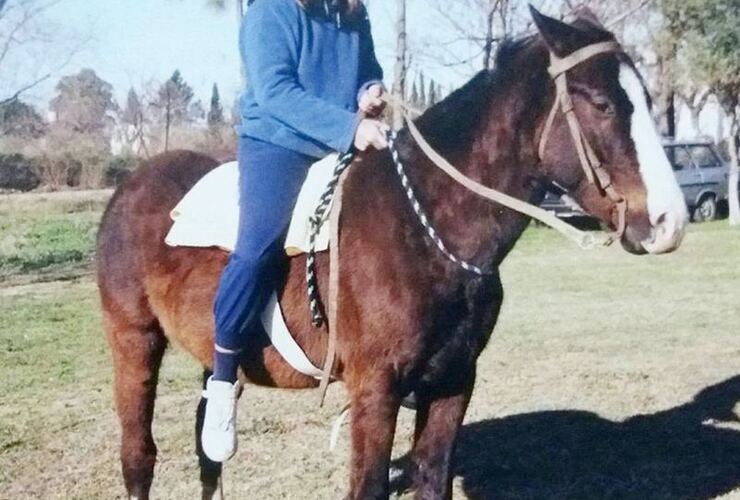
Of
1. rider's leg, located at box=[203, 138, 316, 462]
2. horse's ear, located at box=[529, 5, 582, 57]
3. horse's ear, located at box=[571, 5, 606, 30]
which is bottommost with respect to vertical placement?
rider's leg, located at box=[203, 138, 316, 462]

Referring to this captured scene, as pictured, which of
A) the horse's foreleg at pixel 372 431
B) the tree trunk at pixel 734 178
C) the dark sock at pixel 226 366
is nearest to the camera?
the horse's foreleg at pixel 372 431

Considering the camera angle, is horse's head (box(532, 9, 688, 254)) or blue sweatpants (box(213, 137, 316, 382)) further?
blue sweatpants (box(213, 137, 316, 382))

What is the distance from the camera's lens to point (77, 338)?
32.3ft

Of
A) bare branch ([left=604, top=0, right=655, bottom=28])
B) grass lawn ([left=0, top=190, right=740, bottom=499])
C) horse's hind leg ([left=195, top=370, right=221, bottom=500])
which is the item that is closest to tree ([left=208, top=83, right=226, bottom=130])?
bare branch ([left=604, top=0, right=655, bottom=28])

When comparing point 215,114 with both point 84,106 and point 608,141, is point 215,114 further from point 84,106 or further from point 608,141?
point 608,141

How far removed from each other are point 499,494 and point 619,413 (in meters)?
1.73

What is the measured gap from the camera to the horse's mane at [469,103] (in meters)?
3.46

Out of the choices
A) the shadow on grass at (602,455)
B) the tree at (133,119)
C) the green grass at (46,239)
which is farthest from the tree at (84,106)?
the shadow on grass at (602,455)

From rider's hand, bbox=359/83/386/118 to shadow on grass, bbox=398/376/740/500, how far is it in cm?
241

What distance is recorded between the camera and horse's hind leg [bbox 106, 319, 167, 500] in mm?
4676

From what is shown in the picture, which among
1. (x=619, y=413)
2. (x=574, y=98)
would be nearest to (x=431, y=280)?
(x=574, y=98)

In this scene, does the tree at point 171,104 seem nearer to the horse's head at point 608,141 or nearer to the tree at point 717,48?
the tree at point 717,48

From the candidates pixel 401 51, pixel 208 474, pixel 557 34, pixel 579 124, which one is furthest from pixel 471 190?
pixel 401 51

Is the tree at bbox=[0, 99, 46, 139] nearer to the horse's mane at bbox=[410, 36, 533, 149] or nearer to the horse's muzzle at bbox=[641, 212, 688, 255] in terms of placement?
the horse's mane at bbox=[410, 36, 533, 149]
